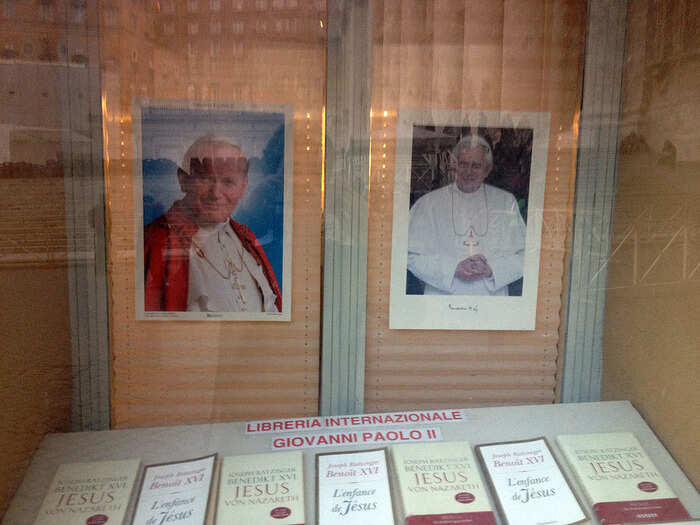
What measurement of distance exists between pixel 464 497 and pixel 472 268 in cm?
58

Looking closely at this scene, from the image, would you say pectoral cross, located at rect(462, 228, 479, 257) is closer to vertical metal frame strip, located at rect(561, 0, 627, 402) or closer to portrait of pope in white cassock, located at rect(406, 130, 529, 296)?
portrait of pope in white cassock, located at rect(406, 130, 529, 296)

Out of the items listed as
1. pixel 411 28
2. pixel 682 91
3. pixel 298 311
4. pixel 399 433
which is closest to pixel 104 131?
pixel 298 311

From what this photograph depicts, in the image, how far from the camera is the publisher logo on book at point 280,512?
1090mm

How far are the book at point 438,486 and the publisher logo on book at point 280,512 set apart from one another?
0.25 metres

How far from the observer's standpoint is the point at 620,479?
47.7 inches

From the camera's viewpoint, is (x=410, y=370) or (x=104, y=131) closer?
(x=104, y=131)

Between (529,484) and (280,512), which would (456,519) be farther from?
(280,512)

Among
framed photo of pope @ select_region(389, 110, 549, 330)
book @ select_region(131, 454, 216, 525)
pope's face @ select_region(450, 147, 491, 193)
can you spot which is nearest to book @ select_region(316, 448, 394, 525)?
book @ select_region(131, 454, 216, 525)

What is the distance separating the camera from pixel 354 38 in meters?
1.22

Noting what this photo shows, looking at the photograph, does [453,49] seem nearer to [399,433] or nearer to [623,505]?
[399,433]

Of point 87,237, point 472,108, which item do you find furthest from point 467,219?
point 87,237

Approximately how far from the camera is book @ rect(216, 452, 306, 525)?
3.57ft

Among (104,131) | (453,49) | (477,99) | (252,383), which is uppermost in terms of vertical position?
(453,49)

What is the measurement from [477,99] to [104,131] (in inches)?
36.7
